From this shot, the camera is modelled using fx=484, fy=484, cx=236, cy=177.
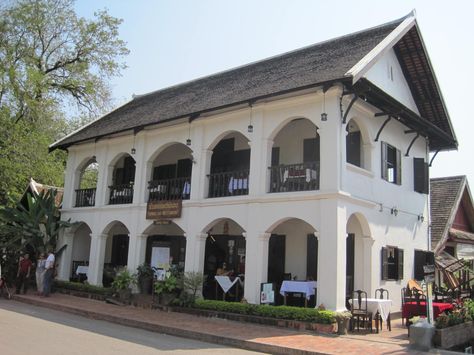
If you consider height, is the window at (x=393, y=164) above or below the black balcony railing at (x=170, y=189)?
above

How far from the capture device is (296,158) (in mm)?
16250

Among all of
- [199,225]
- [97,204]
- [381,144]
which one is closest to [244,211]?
[199,225]

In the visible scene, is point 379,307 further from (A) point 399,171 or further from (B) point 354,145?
(A) point 399,171

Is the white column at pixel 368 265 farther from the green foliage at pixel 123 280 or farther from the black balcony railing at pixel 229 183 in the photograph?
the green foliage at pixel 123 280

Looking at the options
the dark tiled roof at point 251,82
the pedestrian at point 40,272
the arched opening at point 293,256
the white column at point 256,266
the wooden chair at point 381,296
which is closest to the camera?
the wooden chair at point 381,296

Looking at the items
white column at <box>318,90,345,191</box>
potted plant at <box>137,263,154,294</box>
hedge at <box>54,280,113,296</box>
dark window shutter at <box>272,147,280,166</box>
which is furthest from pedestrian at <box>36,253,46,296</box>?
white column at <box>318,90,345,191</box>

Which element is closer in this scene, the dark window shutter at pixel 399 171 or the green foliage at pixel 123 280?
the dark window shutter at pixel 399 171

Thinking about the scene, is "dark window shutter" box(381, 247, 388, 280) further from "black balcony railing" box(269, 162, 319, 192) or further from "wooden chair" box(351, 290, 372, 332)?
"black balcony railing" box(269, 162, 319, 192)

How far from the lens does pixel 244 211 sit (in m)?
14.3

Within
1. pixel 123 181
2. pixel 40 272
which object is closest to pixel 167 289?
pixel 40 272

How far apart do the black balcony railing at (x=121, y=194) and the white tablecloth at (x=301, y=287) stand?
7.93 metres

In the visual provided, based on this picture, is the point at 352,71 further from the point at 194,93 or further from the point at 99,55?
the point at 99,55

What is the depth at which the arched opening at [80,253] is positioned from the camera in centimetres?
1984

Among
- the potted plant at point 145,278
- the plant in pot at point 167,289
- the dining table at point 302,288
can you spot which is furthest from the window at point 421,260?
the potted plant at point 145,278
